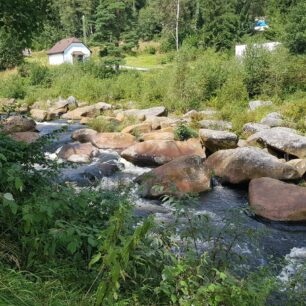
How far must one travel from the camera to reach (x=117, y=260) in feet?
6.57

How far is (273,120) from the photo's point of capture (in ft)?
39.9

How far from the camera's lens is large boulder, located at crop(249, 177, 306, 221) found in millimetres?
6773

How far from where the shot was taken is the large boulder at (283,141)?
31.0 ft

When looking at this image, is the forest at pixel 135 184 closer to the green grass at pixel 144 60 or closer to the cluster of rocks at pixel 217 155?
the cluster of rocks at pixel 217 155

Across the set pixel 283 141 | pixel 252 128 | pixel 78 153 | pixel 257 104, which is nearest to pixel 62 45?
pixel 257 104

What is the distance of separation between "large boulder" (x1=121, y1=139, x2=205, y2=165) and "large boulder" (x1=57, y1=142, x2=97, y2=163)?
989 millimetres

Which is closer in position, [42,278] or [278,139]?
[42,278]

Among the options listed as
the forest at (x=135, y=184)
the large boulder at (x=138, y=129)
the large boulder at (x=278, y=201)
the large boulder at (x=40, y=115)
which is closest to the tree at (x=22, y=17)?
the forest at (x=135, y=184)

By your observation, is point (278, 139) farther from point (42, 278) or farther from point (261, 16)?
point (261, 16)

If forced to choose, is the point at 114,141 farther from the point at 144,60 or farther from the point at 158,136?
the point at 144,60

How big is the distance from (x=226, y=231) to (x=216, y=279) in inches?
29.0

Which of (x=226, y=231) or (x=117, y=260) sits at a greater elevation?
(x=117, y=260)

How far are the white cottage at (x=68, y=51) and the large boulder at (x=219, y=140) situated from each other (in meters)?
34.1

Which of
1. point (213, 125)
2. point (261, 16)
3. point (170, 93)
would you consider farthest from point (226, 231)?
point (261, 16)
